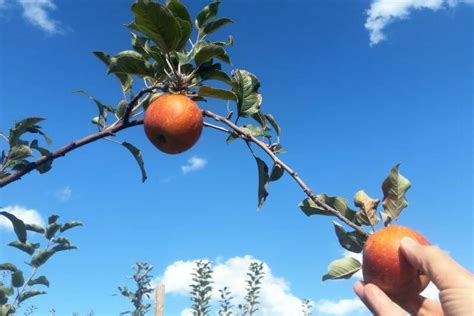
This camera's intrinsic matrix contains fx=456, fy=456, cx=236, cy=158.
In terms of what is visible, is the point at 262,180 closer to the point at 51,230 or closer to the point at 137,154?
the point at 137,154

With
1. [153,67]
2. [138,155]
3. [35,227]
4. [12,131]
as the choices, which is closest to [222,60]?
[153,67]

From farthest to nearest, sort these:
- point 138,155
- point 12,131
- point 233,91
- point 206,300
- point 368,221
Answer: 1. point 206,300
2. point 12,131
3. point 138,155
4. point 233,91
5. point 368,221

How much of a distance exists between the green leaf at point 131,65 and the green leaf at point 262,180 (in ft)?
2.21

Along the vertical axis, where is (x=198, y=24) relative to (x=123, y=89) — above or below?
above

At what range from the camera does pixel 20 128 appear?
2609 mm

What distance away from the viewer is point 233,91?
2.20 m

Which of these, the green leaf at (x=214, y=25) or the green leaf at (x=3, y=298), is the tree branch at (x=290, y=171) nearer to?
the green leaf at (x=214, y=25)

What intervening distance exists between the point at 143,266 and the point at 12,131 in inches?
635

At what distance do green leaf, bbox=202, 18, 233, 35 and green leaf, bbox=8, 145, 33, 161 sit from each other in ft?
3.77

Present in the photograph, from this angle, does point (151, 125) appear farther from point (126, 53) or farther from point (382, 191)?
point (382, 191)

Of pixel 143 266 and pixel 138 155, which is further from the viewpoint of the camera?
pixel 143 266

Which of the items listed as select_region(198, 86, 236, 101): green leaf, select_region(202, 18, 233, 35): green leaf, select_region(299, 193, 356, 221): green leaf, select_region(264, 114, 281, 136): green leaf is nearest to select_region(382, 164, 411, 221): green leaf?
select_region(299, 193, 356, 221): green leaf

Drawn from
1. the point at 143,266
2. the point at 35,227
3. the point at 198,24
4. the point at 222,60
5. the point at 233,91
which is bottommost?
the point at 233,91

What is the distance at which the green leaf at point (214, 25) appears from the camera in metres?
2.42
